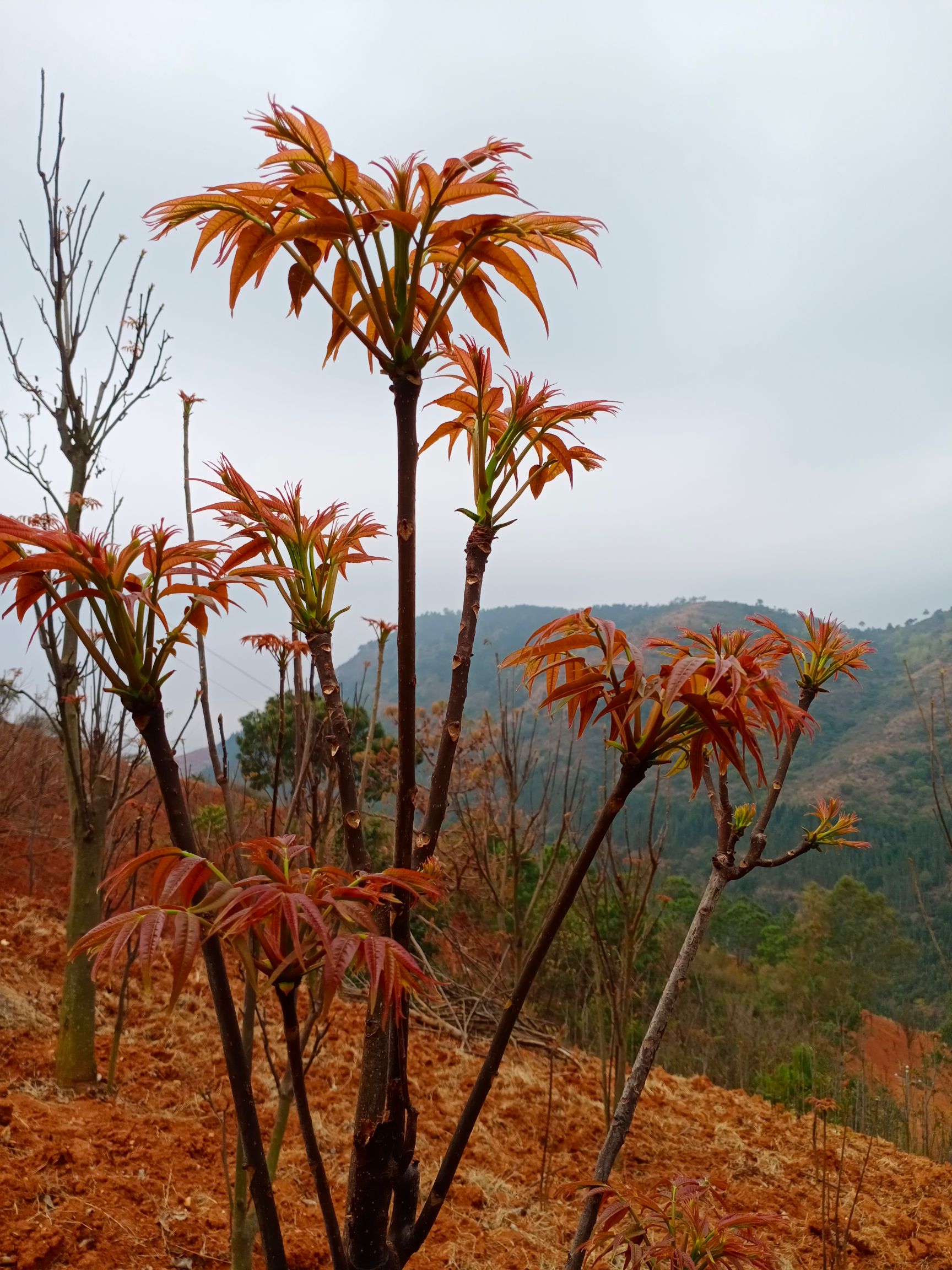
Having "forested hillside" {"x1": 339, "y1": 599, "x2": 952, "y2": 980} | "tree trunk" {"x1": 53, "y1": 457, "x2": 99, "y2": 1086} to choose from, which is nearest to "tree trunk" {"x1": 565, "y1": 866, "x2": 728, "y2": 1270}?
"tree trunk" {"x1": 53, "y1": 457, "x2": 99, "y2": 1086}

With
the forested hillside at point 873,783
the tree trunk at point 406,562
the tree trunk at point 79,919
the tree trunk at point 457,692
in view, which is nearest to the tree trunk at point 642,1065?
the tree trunk at point 457,692

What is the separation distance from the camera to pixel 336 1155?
12.9ft

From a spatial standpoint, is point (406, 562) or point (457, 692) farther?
point (457, 692)

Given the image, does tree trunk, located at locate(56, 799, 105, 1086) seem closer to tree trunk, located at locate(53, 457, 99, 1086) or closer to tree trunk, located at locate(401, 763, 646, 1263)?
tree trunk, located at locate(53, 457, 99, 1086)

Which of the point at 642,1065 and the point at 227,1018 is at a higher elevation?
the point at 227,1018

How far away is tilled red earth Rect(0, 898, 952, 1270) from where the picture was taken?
2852mm

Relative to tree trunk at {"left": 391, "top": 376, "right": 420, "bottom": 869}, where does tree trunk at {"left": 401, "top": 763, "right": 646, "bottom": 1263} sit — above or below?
below

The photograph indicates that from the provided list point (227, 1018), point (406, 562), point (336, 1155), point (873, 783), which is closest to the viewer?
point (227, 1018)

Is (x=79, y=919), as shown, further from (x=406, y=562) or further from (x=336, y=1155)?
(x=406, y=562)

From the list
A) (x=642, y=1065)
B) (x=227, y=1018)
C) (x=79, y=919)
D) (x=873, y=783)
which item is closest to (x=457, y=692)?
(x=227, y=1018)

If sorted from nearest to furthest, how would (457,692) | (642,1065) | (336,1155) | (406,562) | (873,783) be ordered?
(406,562) → (457,692) → (642,1065) → (336,1155) → (873,783)

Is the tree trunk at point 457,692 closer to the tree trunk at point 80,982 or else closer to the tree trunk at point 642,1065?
the tree trunk at point 642,1065

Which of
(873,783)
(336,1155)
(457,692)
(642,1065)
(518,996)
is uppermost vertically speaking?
(457,692)

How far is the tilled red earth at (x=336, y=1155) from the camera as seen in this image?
285cm
